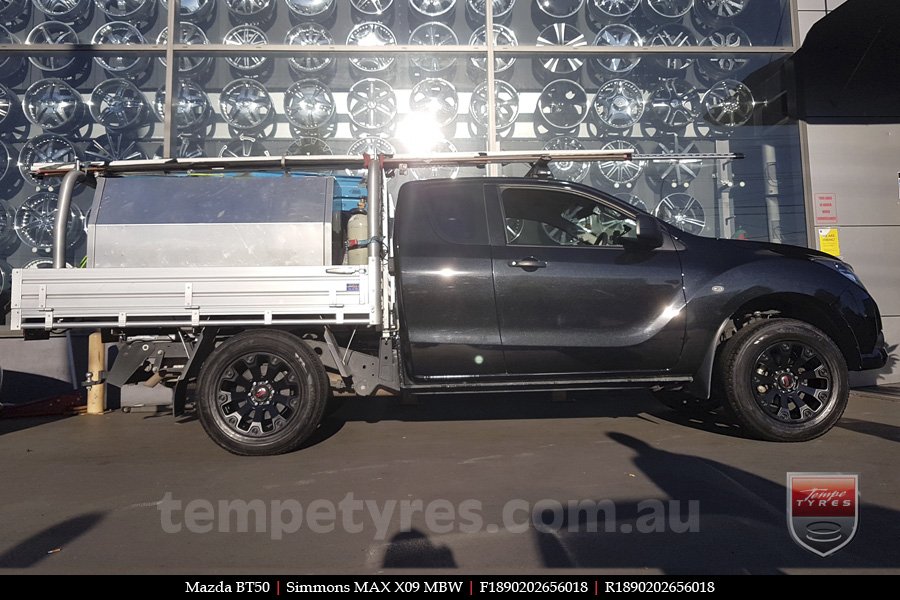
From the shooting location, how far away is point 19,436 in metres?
5.45

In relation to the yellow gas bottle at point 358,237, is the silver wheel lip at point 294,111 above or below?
above

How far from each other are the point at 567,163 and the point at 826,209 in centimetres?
338

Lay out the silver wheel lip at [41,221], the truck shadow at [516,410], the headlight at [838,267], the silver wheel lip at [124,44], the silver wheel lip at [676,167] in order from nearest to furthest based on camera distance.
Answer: the headlight at [838,267] → the truck shadow at [516,410] → the silver wheel lip at [41,221] → the silver wheel lip at [124,44] → the silver wheel lip at [676,167]

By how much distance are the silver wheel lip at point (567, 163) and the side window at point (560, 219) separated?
12.8 feet

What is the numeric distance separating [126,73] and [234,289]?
6059mm

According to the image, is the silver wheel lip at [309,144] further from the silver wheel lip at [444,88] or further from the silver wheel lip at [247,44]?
the silver wheel lip at [444,88]

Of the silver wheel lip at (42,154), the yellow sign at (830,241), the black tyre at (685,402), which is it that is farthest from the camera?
the silver wheel lip at (42,154)

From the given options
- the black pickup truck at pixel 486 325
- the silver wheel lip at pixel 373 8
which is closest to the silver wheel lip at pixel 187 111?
the silver wheel lip at pixel 373 8

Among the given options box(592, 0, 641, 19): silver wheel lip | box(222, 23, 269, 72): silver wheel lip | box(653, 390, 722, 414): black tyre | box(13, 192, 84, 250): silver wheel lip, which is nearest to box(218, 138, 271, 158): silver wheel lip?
box(222, 23, 269, 72): silver wheel lip

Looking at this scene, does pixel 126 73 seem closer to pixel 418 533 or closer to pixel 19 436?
pixel 19 436

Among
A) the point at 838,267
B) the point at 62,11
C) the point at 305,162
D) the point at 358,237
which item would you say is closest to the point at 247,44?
the point at 62,11

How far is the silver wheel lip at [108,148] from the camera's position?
8.32m
